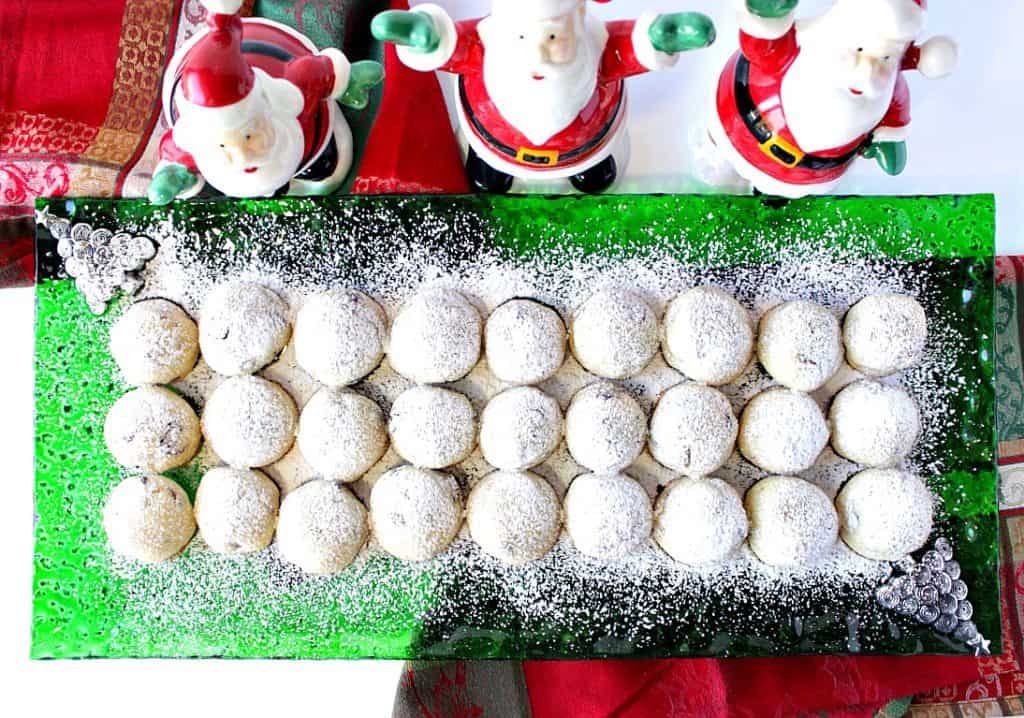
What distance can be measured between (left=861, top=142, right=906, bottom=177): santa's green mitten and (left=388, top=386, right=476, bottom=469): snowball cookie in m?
0.44

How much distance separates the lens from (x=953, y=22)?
0.98 meters

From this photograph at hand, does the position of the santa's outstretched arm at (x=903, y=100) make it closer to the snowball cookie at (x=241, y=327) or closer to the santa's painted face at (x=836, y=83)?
the santa's painted face at (x=836, y=83)

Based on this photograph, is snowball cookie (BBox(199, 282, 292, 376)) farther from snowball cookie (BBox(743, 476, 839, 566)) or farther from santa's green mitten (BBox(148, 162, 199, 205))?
snowball cookie (BBox(743, 476, 839, 566))

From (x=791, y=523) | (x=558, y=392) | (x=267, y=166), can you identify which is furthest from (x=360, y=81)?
(x=791, y=523)

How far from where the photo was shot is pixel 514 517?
76cm

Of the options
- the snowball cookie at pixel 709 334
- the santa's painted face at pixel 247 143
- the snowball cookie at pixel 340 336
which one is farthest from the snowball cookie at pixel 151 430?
the snowball cookie at pixel 709 334

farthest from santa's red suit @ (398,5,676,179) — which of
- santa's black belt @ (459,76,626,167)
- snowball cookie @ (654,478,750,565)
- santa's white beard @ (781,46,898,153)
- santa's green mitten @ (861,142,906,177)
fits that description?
snowball cookie @ (654,478,750,565)

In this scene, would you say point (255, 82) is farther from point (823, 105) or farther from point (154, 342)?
point (823, 105)

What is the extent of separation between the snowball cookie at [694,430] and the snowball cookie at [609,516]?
0.16 feet

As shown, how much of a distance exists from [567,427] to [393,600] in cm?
24

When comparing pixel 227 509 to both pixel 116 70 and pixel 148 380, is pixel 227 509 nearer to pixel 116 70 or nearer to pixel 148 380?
pixel 148 380

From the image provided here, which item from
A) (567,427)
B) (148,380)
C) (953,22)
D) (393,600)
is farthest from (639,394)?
(953,22)

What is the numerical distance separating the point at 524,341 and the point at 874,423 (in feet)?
1.12

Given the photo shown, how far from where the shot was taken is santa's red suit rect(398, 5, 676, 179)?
0.67 metres
